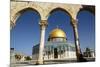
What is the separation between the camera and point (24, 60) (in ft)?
11.4

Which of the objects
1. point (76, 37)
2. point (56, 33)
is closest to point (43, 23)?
point (56, 33)

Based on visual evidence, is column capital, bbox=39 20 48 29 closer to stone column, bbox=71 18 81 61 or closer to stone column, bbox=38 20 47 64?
stone column, bbox=38 20 47 64

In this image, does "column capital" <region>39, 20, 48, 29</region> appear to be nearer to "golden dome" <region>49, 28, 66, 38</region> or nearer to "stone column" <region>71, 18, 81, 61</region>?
"golden dome" <region>49, 28, 66, 38</region>

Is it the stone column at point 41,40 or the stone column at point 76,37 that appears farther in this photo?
the stone column at point 76,37

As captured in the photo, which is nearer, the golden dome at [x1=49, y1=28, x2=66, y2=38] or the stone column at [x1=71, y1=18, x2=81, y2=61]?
the golden dome at [x1=49, y1=28, x2=66, y2=38]

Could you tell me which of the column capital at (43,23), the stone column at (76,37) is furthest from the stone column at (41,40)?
the stone column at (76,37)

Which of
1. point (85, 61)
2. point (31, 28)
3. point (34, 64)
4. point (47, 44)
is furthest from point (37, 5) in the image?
point (85, 61)

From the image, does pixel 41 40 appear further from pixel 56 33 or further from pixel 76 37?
pixel 76 37

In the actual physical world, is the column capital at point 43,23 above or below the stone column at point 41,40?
above

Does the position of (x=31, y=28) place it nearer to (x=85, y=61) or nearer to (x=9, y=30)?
(x=9, y=30)

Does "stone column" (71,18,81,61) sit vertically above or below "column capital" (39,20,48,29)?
below

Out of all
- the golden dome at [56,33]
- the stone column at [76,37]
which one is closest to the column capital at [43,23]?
the golden dome at [56,33]

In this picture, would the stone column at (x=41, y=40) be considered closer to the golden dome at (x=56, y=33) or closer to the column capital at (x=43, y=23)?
the column capital at (x=43, y=23)

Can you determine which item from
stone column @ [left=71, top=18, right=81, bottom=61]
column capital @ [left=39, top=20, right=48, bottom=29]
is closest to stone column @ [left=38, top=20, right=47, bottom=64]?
column capital @ [left=39, top=20, right=48, bottom=29]
